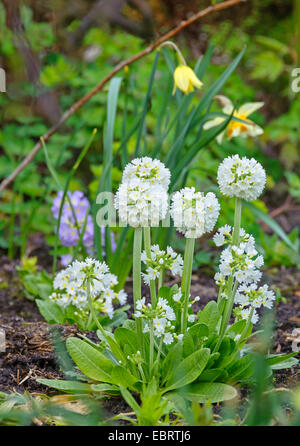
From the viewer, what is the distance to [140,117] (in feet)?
6.02

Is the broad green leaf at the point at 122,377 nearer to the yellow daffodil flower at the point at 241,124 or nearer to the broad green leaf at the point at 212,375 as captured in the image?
the broad green leaf at the point at 212,375

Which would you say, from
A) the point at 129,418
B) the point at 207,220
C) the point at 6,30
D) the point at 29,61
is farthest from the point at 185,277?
the point at 6,30

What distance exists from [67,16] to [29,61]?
72cm

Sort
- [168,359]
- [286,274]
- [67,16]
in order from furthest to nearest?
[67,16], [286,274], [168,359]

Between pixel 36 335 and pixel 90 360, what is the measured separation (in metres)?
0.37

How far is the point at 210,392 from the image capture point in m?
1.18

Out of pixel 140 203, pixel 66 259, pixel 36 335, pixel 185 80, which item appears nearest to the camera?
pixel 140 203

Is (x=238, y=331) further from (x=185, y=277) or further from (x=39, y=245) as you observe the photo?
(x=39, y=245)

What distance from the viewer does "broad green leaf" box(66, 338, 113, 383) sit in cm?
122

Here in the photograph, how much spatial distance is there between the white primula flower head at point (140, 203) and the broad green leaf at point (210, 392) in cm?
39

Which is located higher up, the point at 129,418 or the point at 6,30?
the point at 6,30

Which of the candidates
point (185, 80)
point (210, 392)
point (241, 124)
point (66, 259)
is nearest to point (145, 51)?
point (185, 80)

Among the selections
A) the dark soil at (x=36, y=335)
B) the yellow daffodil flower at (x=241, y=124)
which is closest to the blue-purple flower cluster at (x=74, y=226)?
the dark soil at (x=36, y=335)

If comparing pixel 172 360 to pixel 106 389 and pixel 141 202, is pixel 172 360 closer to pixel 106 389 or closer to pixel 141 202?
pixel 106 389
